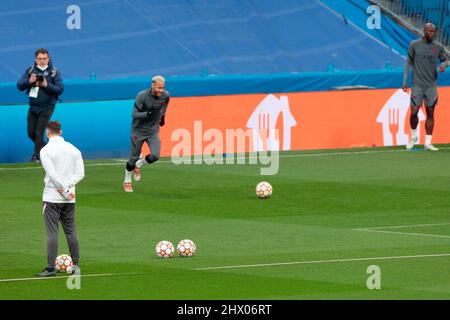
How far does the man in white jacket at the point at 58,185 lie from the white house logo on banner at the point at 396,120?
60.3 feet

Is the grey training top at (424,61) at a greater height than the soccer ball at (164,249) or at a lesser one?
greater

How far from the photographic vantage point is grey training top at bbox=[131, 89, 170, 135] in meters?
24.2

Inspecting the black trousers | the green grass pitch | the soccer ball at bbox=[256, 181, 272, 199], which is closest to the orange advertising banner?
the green grass pitch

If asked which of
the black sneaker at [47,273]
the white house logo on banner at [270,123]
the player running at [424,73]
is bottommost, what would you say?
the black sneaker at [47,273]

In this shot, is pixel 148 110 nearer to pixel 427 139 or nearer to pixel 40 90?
pixel 40 90

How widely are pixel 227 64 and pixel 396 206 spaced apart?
44.9 ft

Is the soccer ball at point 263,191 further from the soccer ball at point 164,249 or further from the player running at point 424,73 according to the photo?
the player running at point 424,73

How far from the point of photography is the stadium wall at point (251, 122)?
1168 inches

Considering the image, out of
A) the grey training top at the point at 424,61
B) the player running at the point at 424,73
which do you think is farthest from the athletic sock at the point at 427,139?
the grey training top at the point at 424,61

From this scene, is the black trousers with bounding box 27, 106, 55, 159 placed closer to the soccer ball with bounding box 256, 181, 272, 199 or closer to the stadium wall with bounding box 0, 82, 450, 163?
the stadium wall with bounding box 0, 82, 450, 163

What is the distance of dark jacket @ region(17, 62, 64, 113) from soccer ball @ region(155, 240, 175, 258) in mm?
11226

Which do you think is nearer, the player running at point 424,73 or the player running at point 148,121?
Result: the player running at point 148,121

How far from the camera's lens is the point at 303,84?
33.0 metres

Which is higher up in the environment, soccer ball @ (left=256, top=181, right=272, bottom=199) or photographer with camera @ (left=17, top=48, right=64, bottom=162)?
photographer with camera @ (left=17, top=48, right=64, bottom=162)
